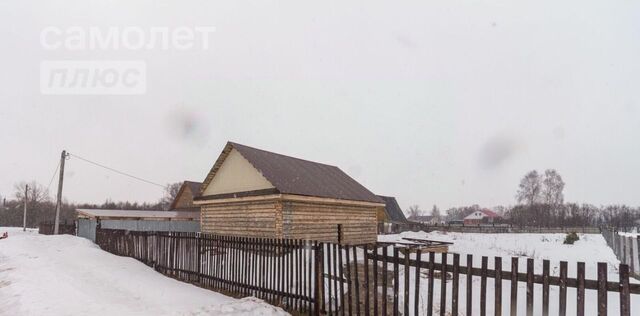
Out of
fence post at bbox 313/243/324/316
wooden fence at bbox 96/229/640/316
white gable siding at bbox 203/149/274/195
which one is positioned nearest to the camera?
wooden fence at bbox 96/229/640/316

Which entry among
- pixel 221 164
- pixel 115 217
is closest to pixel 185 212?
pixel 115 217

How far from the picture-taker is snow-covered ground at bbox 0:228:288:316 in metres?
7.32

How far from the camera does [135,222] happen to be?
2852 centimetres

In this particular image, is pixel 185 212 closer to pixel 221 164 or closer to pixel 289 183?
pixel 221 164

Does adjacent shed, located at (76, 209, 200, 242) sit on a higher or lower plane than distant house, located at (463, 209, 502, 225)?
higher

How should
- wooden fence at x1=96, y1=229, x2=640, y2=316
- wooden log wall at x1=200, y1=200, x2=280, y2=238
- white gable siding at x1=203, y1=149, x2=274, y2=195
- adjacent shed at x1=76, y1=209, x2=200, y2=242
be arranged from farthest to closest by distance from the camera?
adjacent shed at x1=76, y1=209, x2=200, y2=242, white gable siding at x1=203, y1=149, x2=274, y2=195, wooden log wall at x1=200, y1=200, x2=280, y2=238, wooden fence at x1=96, y1=229, x2=640, y2=316

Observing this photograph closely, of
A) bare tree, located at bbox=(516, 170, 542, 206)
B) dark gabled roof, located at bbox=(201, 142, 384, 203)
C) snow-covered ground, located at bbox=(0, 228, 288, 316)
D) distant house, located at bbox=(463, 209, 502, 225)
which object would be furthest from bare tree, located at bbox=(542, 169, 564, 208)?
snow-covered ground, located at bbox=(0, 228, 288, 316)

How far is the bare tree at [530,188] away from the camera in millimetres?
83938

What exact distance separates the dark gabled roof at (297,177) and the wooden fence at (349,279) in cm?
529

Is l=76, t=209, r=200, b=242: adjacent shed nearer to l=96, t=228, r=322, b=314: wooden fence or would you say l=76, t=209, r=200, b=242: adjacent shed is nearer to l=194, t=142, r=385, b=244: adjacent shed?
l=194, t=142, r=385, b=244: adjacent shed

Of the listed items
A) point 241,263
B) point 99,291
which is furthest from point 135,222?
point 241,263

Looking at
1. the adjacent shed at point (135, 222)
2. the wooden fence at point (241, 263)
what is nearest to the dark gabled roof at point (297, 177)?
the wooden fence at point (241, 263)

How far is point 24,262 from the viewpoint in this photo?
12.6m

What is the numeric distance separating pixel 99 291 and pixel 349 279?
232 inches
